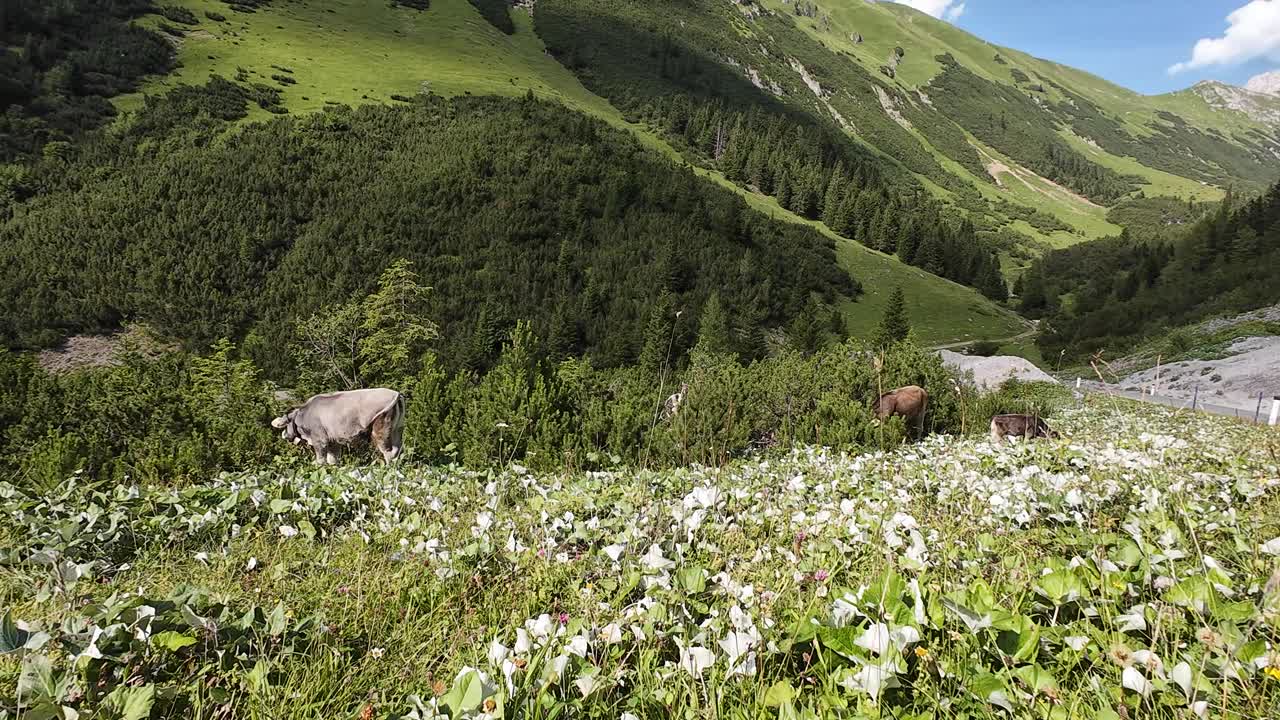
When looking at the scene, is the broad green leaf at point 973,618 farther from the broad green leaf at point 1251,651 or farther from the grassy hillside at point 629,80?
→ the grassy hillside at point 629,80

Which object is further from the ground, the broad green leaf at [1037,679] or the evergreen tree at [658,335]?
the broad green leaf at [1037,679]

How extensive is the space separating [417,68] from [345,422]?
105 metres

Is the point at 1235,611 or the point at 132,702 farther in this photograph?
the point at 1235,611

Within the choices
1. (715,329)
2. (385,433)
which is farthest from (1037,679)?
(715,329)

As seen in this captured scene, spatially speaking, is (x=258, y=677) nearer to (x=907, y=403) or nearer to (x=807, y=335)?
(x=907, y=403)

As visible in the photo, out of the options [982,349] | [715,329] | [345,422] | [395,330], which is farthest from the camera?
[982,349]

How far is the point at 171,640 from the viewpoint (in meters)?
1.86

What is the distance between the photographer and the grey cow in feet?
33.8

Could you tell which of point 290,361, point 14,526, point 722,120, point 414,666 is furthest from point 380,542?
point 722,120

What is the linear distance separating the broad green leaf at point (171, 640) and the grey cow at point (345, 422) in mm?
8863

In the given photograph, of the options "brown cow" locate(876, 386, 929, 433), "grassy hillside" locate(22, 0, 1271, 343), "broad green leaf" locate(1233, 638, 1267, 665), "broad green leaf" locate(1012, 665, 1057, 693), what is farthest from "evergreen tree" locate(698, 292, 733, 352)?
"broad green leaf" locate(1012, 665, 1057, 693)

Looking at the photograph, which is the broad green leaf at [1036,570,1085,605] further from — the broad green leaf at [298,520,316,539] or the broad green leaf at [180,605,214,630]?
the broad green leaf at [298,520,316,539]

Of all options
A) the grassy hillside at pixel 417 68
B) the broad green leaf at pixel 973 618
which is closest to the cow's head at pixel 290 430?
the broad green leaf at pixel 973 618

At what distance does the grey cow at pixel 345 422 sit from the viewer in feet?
33.8
